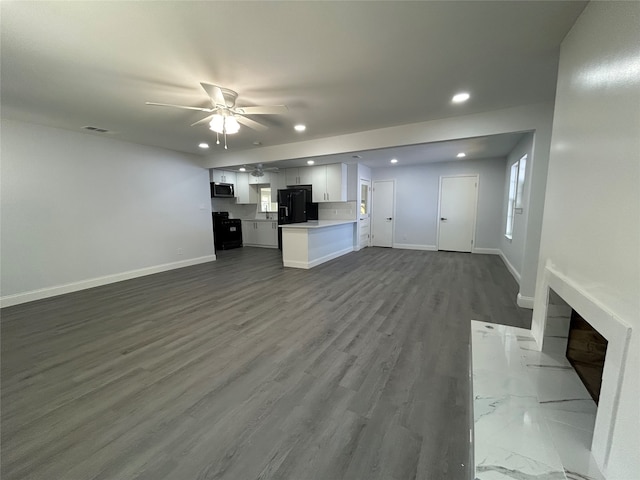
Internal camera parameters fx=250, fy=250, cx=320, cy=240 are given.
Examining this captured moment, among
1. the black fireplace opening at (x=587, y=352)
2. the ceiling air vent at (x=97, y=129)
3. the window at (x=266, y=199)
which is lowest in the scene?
the black fireplace opening at (x=587, y=352)

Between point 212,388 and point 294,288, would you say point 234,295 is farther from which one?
point 212,388

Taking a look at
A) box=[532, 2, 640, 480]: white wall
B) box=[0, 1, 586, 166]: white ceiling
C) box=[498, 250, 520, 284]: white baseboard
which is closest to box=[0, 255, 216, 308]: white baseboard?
box=[0, 1, 586, 166]: white ceiling

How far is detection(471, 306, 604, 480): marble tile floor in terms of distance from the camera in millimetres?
966

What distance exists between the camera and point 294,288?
3.94 metres

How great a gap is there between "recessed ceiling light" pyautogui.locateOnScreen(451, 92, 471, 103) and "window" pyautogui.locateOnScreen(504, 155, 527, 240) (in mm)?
2022

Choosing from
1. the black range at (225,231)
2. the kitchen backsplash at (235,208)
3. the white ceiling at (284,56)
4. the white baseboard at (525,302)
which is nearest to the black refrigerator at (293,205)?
the kitchen backsplash at (235,208)

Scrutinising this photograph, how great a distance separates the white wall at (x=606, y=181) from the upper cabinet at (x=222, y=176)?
728 centimetres

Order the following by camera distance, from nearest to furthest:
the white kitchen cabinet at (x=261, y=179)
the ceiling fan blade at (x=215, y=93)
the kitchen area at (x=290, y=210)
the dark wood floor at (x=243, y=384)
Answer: the dark wood floor at (x=243, y=384), the ceiling fan blade at (x=215, y=93), the kitchen area at (x=290, y=210), the white kitchen cabinet at (x=261, y=179)

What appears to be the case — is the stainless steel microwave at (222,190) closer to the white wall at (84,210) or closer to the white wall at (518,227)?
the white wall at (84,210)

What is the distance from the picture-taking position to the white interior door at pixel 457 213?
6.48 metres

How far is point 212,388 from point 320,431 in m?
0.85

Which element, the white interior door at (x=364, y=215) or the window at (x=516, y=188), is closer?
the window at (x=516, y=188)

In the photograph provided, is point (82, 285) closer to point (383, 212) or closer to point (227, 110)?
point (227, 110)

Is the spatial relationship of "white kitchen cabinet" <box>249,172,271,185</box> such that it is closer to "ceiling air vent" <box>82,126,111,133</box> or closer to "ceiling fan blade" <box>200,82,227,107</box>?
"ceiling air vent" <box>82,126,111,133</box>
